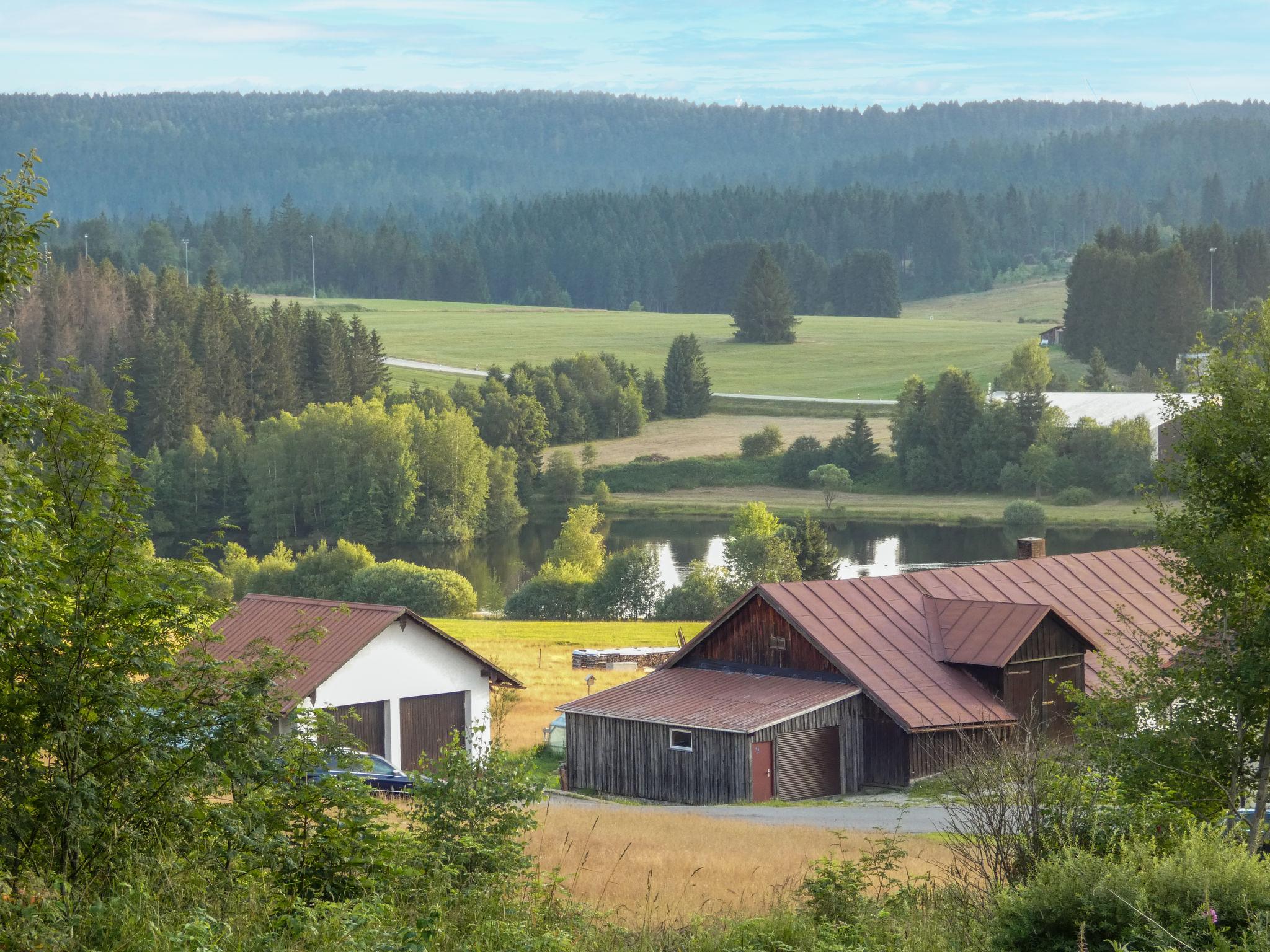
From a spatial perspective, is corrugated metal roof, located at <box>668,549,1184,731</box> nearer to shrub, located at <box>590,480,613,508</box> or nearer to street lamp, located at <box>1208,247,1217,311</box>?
shrub, located at <box>590,480,613,508</box>

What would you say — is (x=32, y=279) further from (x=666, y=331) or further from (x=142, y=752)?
(x=666, y=331)

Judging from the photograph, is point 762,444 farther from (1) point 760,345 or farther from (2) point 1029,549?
(2) point 1029,549

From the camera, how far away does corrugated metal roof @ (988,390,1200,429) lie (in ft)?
340

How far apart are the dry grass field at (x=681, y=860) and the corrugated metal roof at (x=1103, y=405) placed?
85037 millimetres

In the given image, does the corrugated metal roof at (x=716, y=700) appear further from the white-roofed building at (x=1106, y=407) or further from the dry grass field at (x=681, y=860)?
the white-roofed building at (x=1106, y=407)

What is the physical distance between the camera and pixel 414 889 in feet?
27.1

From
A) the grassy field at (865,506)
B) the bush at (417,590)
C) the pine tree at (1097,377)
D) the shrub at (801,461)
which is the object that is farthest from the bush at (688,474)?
the bush at (417,590)

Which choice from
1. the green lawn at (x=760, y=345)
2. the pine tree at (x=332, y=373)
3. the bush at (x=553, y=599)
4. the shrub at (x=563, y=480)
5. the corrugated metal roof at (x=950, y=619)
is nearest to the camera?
the corrugated metal roof at (x=950, y=619)

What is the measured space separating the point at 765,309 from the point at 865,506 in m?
65.1

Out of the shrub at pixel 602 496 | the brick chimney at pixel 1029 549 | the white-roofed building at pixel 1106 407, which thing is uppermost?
the brick chimney at pixel 1029 549

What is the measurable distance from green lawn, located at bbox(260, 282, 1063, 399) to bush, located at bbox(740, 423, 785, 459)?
2291 centimetres

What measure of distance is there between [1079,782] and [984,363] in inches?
5232

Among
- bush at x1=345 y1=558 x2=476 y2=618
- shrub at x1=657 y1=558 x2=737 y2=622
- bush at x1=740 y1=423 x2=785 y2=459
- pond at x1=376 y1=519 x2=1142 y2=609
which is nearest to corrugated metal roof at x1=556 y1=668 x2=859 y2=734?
shrub at x1=657 y1=558 x2=737 y2=622

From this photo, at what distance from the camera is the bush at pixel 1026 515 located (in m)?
90.1
